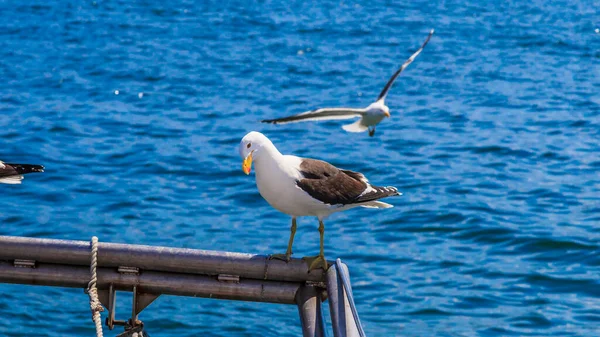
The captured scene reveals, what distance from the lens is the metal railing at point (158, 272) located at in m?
4.82

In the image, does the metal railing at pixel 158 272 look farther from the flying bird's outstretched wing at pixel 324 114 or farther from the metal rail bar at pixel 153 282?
the flying bird's outstretched wing at pixel 324 114

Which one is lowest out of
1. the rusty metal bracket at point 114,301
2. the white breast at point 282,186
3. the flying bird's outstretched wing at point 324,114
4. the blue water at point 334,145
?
the rusty metal bracket at point 114,301

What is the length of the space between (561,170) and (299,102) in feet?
15.6

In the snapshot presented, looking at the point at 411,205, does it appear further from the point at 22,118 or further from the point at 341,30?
the point at 341,30

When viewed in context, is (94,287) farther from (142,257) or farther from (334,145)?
(334,145)

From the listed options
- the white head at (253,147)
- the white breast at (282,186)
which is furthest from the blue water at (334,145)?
the white head at (253,147)

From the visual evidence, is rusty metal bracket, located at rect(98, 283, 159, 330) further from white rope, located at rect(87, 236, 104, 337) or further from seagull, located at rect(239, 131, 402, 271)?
seagull, located at rect(239, 131, 402, 271)

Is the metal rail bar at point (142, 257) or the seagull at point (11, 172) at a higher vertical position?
the seagull at point (11, 172)

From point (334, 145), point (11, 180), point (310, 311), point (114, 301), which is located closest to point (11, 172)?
point (11, 180)

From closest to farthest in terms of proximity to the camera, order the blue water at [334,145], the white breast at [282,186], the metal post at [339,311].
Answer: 1. the metal post at [339,311]
2. the white breast at [282,186]
3. the blue water at [334,145]

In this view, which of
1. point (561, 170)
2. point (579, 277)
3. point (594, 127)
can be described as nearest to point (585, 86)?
point (594, 127)

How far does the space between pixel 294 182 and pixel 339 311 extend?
1.46 meters

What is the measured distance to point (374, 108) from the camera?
7.52m

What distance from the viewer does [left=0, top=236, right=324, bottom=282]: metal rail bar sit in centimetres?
482
